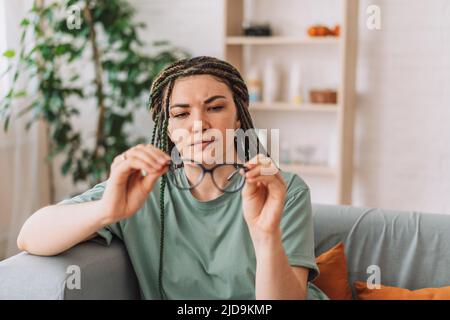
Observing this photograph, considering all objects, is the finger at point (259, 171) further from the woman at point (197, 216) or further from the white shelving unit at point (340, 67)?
the white shelving unit at point (340, 67)

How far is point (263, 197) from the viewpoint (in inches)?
54.5

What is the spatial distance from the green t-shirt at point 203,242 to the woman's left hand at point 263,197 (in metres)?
0.19

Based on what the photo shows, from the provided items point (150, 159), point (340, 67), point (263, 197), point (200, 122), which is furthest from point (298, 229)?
point (340, 67)

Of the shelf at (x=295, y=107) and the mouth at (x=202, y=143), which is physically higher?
the mouth at (x=202, y=143)

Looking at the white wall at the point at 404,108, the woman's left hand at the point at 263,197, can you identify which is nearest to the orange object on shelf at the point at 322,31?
the white wall at the point at 404,108

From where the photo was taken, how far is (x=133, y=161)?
1.32 meters

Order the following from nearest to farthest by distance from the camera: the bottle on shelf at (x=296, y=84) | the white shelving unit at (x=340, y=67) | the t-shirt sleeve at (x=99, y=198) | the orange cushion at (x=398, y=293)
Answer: the t-shirt sleeve at (x=99, y=198) → the orange cushion at (x=398, y=293) → the white shelving unit at (x=340, y=67) → the bottle on shelf at (x=296, y=84)

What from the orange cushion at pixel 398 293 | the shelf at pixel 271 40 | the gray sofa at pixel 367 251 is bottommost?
the orange cushion at pixel 398 293

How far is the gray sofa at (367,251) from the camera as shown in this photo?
1.64 m

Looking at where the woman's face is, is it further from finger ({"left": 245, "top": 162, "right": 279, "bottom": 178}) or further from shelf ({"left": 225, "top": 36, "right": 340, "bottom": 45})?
shelf ({"left": 225, "top": 36, "right": 340, "bottom": 45})

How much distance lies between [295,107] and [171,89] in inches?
75.8

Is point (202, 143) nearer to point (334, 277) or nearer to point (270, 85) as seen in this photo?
point (334, 277)
